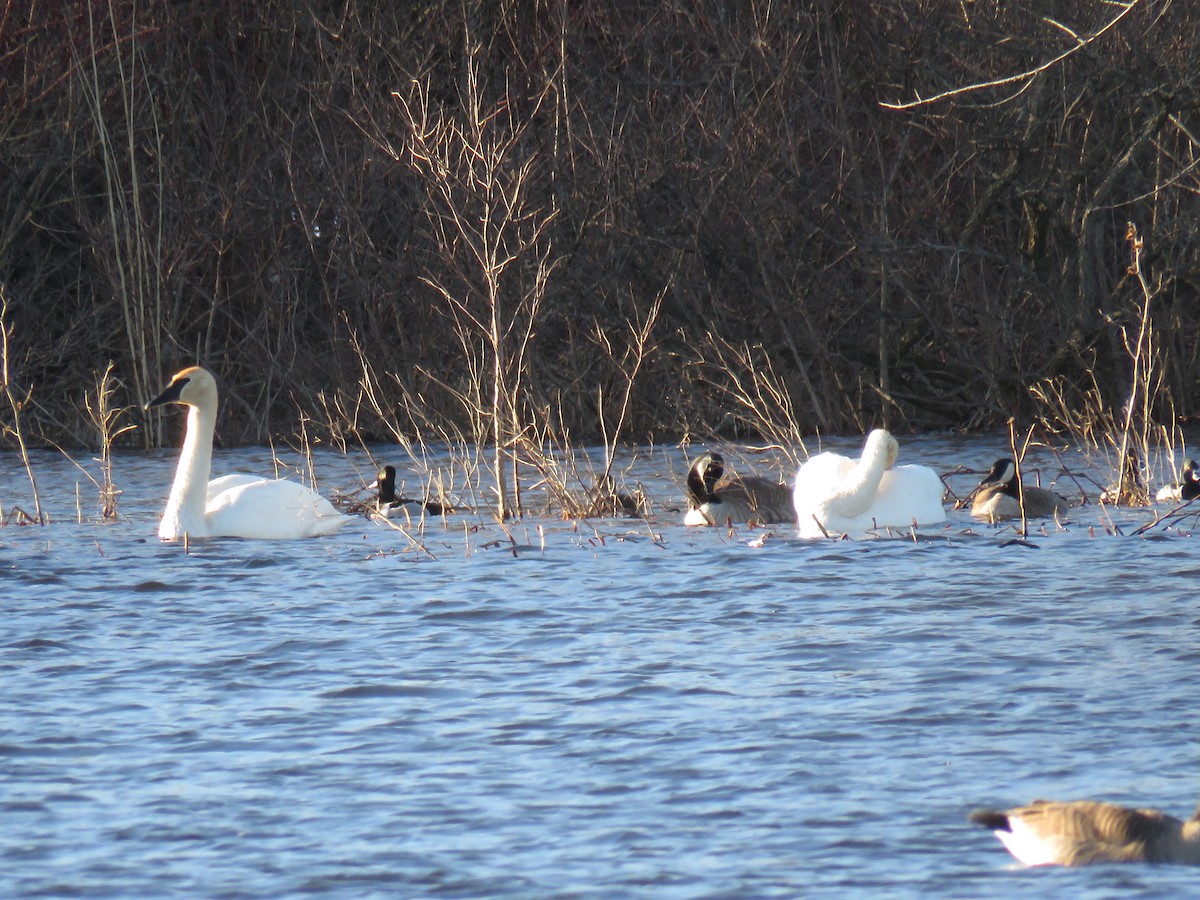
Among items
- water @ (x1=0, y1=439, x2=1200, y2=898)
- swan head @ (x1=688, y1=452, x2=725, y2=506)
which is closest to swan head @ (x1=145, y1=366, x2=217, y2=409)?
water @ (x1=0, y1=439, x2=1200, y2=898)

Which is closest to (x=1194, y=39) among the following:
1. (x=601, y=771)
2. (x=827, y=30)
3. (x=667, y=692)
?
(x=827, y=30)

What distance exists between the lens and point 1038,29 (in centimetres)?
1781

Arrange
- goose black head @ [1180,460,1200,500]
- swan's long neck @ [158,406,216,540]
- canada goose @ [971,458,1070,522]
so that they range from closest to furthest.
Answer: swan's long neck @ [158,406,216,540]
canada goose @ [971,458,1070,522]
goose black head @ [1180,460,1200,500]

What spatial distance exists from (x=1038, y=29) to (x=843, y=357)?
162 inches

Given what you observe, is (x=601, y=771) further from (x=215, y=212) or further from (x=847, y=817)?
(x=215, y=212)

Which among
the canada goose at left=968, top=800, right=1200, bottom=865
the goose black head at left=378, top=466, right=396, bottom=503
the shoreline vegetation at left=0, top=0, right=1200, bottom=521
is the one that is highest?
the shoreline vegetation at left=0, top=0, right=1200, bottom=521

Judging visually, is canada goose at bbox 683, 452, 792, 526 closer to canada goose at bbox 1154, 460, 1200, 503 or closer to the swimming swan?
the swimming swan

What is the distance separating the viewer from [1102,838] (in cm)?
470

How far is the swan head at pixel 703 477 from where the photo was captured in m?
12.3

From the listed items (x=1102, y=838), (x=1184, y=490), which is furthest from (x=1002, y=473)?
(x=1102, y=838)

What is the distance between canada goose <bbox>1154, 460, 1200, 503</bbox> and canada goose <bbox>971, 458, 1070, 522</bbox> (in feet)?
2.41

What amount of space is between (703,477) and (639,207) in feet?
25.2

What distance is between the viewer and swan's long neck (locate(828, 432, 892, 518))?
37.2ft

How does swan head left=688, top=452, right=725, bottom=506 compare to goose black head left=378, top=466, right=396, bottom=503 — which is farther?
goose black head left=378, top=466, right=396, bottom=503
